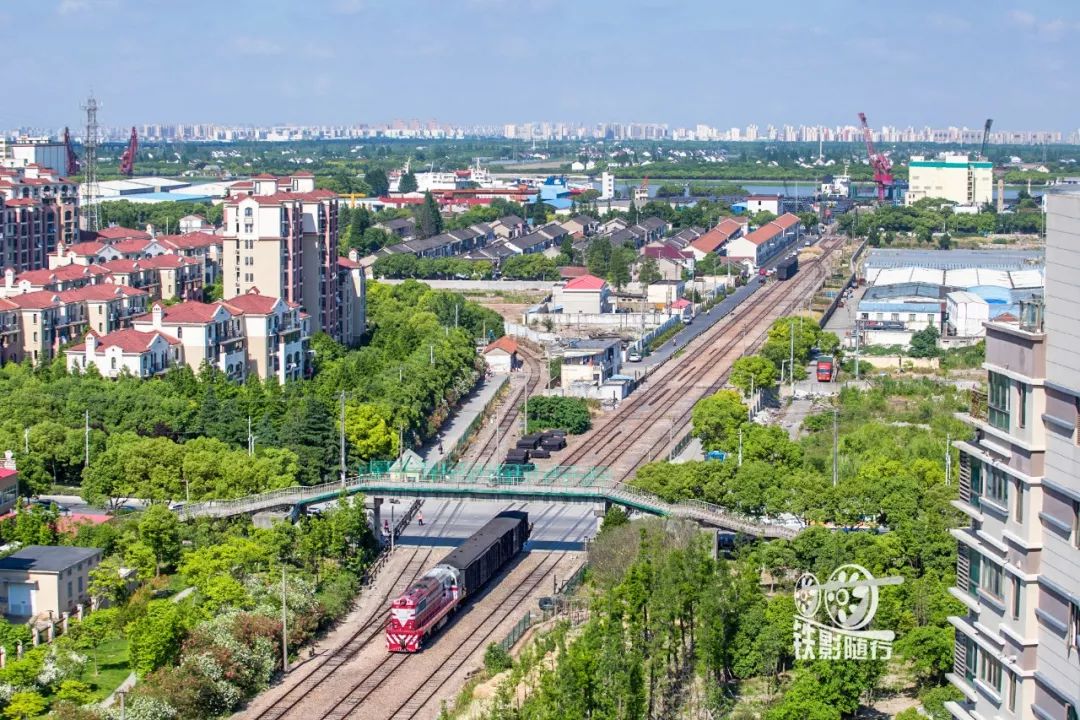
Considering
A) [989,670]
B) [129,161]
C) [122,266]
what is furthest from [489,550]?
[129,161]

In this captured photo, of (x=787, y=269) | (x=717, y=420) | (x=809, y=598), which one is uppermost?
(x=787, y=269)

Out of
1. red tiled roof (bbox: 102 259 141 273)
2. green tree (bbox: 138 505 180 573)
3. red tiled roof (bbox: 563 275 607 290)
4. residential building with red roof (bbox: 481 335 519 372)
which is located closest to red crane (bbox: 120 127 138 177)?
red tiled roof (bbox: 563 275 607 290)

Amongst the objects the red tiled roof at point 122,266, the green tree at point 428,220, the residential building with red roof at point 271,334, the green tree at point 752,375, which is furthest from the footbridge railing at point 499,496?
the green tree at point 428,220

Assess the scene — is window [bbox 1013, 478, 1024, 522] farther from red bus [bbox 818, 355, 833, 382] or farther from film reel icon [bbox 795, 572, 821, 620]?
red bus [bbox 818, 355, 833, 382]

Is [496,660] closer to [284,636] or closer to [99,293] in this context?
[284,636]

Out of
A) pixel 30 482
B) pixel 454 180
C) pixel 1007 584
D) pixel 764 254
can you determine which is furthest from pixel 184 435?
pixel 454 180
